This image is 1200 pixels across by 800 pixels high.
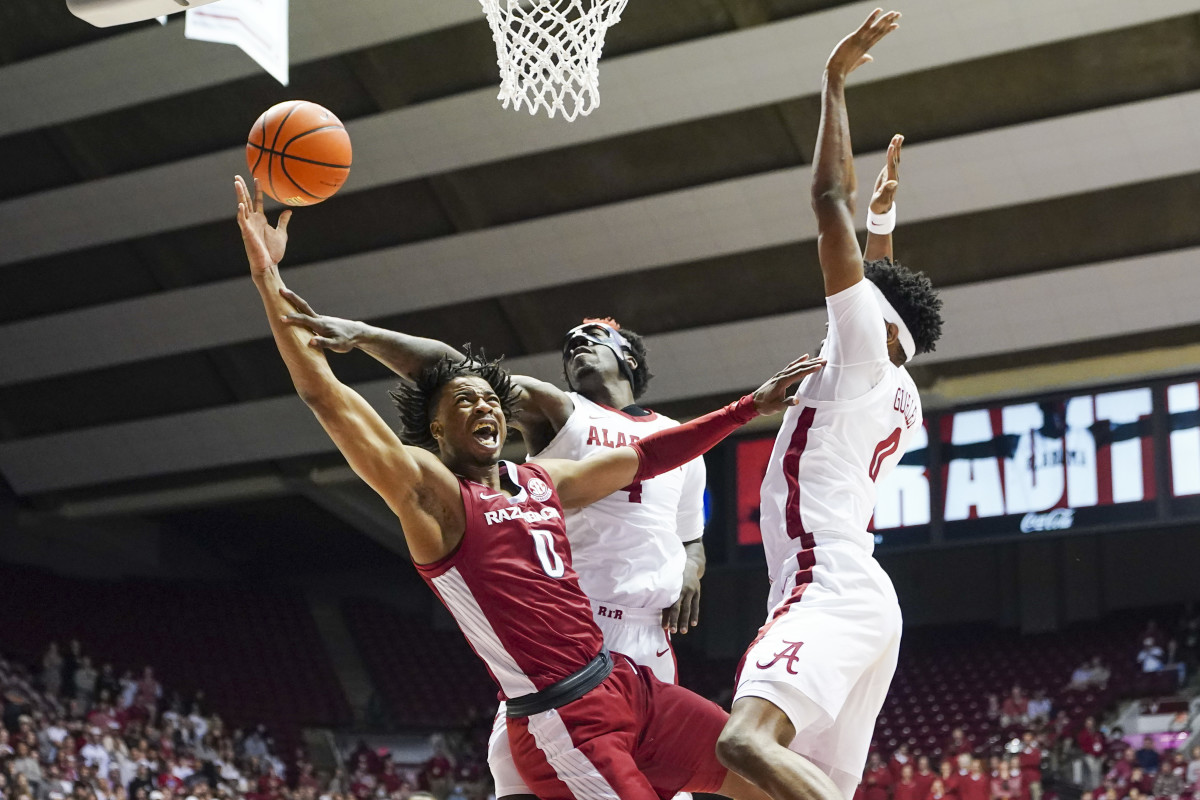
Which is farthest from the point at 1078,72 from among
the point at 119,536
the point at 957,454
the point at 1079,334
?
the point at 119,536

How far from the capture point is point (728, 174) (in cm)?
1822

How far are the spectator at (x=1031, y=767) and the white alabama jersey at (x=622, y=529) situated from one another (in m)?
9.68

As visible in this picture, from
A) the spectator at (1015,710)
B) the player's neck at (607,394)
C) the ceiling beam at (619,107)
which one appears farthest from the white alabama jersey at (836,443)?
the spectator at (1015,710)

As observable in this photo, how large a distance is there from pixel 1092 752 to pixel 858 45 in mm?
11902

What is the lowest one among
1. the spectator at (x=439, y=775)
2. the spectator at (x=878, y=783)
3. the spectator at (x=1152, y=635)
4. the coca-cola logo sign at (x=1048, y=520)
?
the spectator at (x=878, y=783)

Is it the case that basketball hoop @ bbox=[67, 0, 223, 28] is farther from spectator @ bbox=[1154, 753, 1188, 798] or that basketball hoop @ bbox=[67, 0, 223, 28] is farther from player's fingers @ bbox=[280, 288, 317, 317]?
spectator @ bbox=[1154, 753, 1188, 798]

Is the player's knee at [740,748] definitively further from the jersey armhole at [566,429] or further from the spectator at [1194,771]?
the spectator at [1194,771]

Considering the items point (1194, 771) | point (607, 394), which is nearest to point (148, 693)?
point (1194, 771)

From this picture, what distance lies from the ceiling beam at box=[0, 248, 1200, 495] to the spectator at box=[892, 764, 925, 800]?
586cm

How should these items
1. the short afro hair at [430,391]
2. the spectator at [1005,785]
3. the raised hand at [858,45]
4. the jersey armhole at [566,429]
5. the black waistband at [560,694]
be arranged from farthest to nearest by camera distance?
the spectator at [1005,785]
the jersey armhole at [566,429]
the raised hand at [858,45]
the short afro hair at [430,391]
the black waistband at [560,694]

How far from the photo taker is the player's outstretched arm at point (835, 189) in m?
4.41

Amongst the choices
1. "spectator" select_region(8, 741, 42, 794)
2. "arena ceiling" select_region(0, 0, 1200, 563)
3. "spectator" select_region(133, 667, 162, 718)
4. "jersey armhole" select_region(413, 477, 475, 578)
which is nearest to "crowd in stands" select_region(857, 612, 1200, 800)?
"arena ceiling" select_region(0, 0, 1200, 563)

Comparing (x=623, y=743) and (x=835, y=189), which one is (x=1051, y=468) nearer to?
(x=835, y=189)

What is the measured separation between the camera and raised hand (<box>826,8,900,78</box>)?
4.71m
